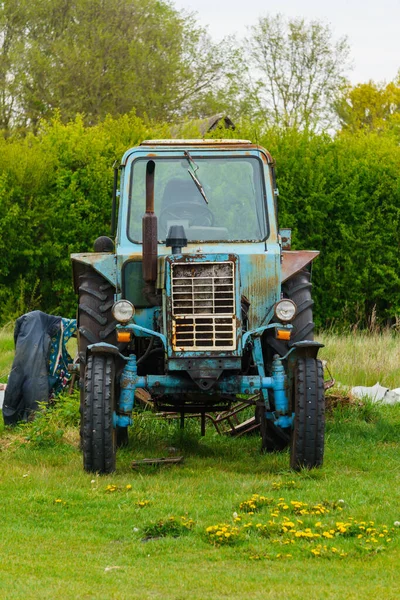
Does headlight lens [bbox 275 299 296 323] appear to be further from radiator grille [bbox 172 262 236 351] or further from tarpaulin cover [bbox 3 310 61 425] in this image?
tarpaulin cover [bbox 3 310 61 425]

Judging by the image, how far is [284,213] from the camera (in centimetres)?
1652

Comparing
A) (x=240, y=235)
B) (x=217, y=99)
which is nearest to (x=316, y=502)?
(x=240, y=235)

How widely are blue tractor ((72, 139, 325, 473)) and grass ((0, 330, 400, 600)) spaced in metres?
0.40

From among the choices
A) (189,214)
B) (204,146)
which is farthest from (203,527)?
(204,146)

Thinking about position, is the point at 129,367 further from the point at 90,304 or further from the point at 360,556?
the point at 360,556

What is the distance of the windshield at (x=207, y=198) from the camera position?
8195mm

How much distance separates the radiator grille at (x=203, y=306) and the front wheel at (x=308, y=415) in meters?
0.56

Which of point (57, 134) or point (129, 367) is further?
point (57, 134)

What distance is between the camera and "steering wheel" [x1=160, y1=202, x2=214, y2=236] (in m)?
8.25

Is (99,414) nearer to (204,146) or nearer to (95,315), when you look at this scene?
(95,315)

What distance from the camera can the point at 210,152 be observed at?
27.7 feet

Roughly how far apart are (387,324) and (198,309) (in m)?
10.1

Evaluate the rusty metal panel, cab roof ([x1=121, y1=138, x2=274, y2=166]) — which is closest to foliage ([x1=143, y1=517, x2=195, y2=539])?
the rusty metal panel

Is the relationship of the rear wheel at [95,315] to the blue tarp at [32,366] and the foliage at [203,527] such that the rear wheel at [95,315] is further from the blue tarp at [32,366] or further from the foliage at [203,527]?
the blue tarp at [32,366]
